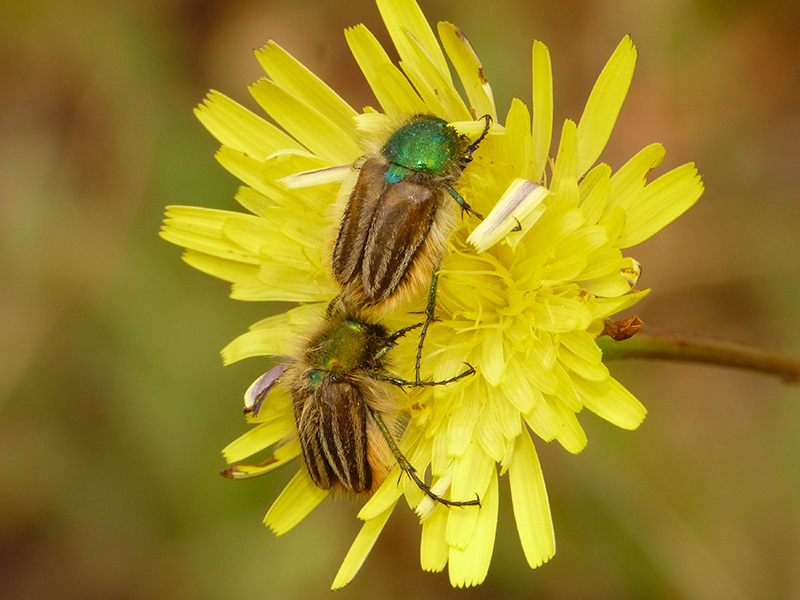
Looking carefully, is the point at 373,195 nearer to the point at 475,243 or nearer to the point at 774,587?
the point at 475,243

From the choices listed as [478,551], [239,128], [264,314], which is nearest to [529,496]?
[478,551]

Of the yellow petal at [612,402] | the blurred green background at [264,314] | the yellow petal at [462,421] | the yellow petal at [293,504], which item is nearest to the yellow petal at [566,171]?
the yellow petal at [612,402]

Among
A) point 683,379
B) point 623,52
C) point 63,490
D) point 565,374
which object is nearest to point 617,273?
point 565,374

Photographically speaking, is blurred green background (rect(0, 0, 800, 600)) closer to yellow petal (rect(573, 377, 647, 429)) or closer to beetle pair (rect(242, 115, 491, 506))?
yellow petal (rect(573, 377, 647, 429))

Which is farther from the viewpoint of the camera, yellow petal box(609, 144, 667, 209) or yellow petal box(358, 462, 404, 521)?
yellow petal box(358, 462, 404, 521)

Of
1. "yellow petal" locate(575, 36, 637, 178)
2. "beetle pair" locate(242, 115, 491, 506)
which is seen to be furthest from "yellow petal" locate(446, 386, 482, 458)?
"yellow petal" locate(575, 36, 637, 178)
